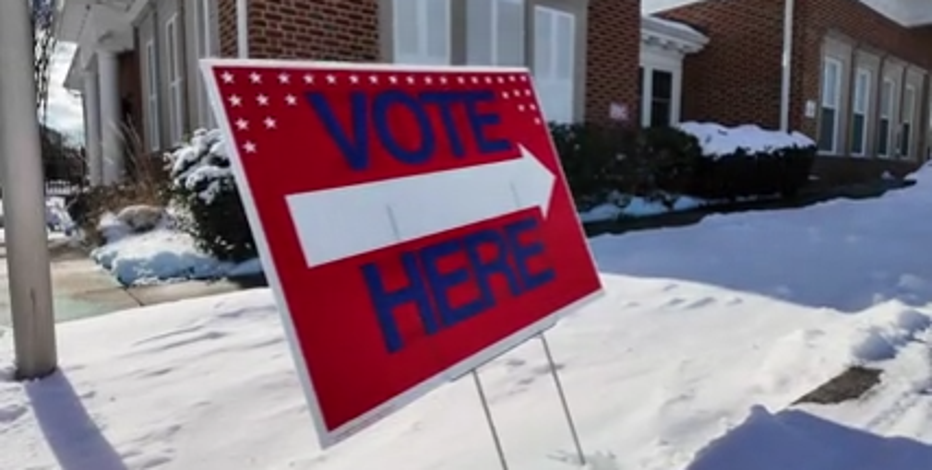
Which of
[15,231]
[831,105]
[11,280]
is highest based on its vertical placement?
[831,105]

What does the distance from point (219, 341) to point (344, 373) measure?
229 centimetres

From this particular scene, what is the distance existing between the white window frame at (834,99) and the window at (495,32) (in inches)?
318

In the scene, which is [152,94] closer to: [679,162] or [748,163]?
[679,162]

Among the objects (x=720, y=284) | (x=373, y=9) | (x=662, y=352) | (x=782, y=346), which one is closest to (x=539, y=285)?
(x=662, y=352)

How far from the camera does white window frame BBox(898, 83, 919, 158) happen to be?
18764 mm

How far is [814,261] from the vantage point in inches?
247

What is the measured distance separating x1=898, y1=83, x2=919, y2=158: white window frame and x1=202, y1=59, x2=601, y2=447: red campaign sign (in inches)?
771

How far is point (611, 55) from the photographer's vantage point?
35.0 ft

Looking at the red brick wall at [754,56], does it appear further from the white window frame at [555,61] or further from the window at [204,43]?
the window at [204,43]

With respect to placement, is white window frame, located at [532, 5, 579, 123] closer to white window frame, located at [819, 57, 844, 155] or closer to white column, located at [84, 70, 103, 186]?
white window frame, located at [819, 57, 844, 155]

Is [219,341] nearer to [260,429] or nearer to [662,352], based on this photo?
[260,429]

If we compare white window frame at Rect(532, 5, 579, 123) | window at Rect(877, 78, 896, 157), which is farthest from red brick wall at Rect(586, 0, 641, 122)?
window at Rect(877, 78, 896, 157)

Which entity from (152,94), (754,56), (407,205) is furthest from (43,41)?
(407,205)

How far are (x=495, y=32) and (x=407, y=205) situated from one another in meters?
7.59
